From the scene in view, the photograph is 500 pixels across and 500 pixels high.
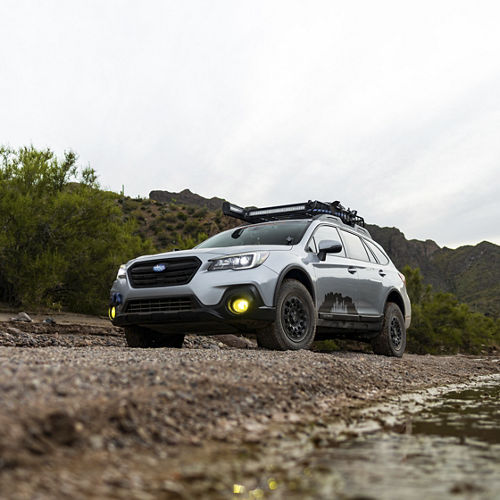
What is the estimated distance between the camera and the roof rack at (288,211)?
27.5 feet

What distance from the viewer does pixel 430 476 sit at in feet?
7.09

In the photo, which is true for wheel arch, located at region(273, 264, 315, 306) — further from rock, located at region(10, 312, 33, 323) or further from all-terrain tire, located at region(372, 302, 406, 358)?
rock, located at region(10, 312, 33, 323)

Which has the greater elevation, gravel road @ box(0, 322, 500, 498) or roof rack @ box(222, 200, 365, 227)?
roof rack @ box(222, 200, 365, 227)

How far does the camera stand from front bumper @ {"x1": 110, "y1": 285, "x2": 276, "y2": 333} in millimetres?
6070

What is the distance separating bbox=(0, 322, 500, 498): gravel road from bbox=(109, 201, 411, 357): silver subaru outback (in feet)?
2.92

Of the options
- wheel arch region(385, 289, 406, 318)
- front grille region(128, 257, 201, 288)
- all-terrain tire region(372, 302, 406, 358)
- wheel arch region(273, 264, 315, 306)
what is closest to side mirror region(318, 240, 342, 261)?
wheel arch region(273, 264, 315, 306)

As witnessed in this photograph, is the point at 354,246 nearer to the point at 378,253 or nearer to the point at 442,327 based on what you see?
the point at 378,253

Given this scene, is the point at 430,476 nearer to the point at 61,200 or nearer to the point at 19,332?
the point at 19,332

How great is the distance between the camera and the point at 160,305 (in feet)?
21.3

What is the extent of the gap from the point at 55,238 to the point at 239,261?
8.10 meters

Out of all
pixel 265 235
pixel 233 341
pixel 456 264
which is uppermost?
pixel 456 264

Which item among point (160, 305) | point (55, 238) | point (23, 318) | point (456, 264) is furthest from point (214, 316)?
point (456, 264)

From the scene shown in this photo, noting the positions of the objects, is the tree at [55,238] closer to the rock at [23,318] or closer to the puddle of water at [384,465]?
the rock at [23,318]

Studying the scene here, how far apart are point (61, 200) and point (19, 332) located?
491 cm
